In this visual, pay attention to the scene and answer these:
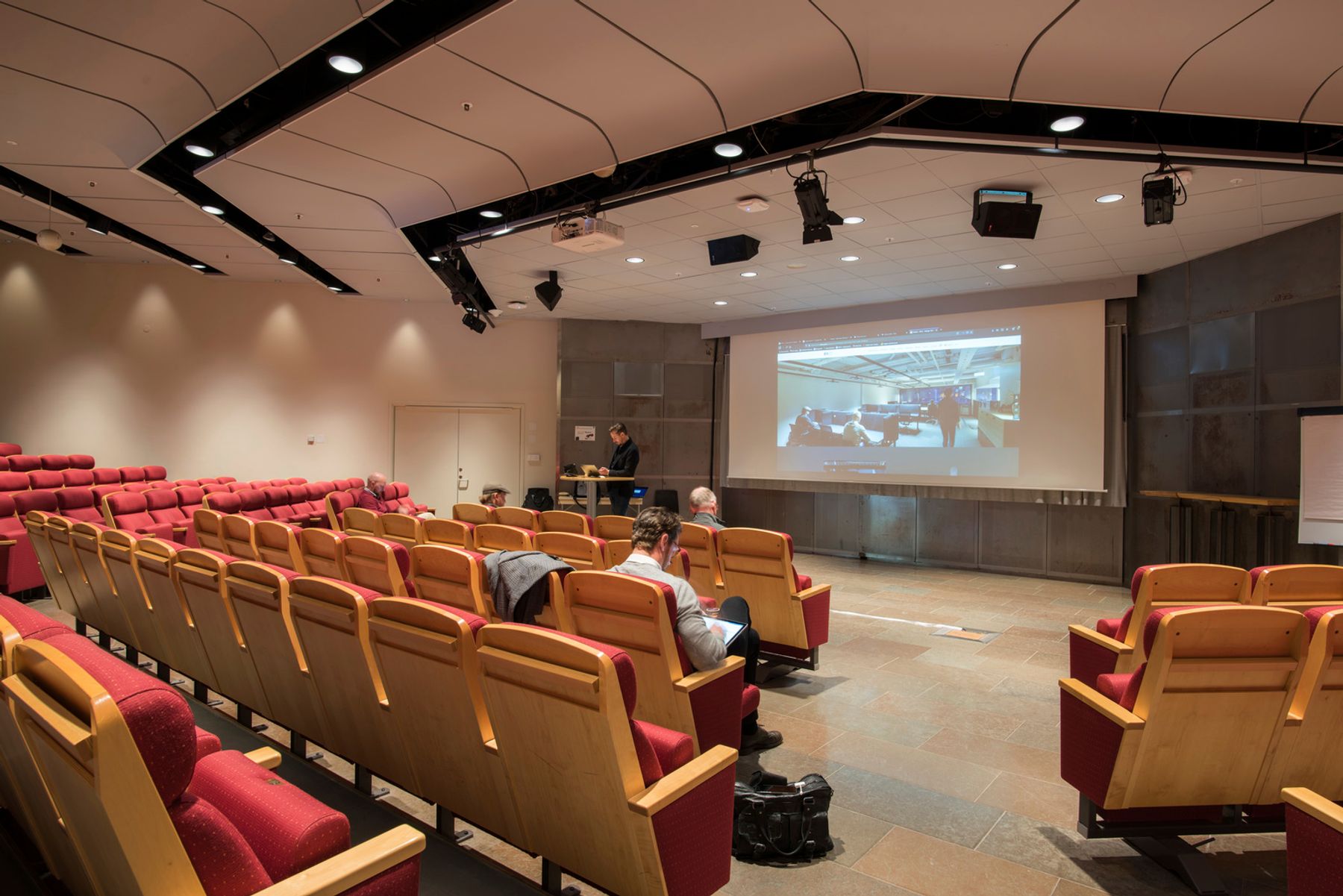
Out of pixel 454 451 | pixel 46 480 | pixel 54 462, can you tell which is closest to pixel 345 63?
pixel 46 480

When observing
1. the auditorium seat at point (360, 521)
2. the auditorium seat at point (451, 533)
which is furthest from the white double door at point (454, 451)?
the auditorium seat at point (451, 533)

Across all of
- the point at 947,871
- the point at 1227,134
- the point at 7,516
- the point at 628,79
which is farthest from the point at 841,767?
the point at 7,516

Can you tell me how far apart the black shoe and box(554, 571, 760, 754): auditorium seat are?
0.50m

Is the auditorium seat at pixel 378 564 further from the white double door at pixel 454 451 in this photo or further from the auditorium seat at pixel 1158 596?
the white double door at pixel 454 451

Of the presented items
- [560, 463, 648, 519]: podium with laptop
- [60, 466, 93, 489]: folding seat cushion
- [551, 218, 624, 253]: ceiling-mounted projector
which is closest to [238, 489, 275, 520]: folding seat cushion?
[60, 466, 93, 489]: folding seat cushion

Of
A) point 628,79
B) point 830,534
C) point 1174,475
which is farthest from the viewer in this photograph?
point 830,534

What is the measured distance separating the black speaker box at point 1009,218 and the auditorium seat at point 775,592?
302 cm

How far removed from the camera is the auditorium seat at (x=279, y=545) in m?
4.14

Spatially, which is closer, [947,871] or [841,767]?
[947,871]

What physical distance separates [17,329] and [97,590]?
8.61 m

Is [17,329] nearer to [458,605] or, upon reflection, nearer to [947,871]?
[458,605]

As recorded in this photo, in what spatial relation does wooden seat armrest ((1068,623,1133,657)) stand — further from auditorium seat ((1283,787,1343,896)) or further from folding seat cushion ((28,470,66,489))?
folding seat cushion ((28,470,66,489))

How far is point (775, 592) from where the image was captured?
4648 millimetres

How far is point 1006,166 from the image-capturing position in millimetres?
5234
